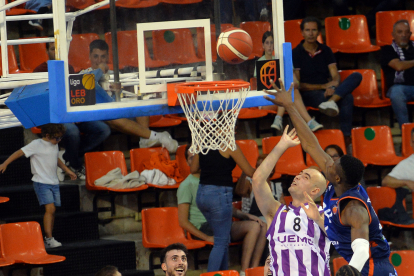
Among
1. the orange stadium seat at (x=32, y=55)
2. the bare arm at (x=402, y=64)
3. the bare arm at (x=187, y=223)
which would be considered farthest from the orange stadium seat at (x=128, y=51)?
the bare arm at (x=402, y=64)

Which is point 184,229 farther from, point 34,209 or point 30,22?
point 30,22

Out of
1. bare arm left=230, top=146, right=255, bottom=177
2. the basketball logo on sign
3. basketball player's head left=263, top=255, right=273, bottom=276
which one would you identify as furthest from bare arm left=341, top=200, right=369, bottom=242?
bare arm left=230, top=146, right=255, bottom=177

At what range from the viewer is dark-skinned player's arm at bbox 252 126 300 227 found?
406 cm

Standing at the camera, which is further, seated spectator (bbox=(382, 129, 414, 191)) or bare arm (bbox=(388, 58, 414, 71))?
bare arm (bbox=(388, 58, 414, 71))

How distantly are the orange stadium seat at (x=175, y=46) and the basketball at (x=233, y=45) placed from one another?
17cm

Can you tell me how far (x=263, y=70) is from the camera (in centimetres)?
414

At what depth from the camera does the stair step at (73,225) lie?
5984 millimetres

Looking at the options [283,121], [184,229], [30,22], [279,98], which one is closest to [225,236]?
[184,229]

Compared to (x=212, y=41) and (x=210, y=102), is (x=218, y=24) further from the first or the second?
(x=210, y=102)

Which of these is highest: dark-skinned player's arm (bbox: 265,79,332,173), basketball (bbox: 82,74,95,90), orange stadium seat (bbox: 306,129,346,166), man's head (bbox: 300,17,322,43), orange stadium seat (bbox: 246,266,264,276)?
man's head (bbox: 300,17,322,43)

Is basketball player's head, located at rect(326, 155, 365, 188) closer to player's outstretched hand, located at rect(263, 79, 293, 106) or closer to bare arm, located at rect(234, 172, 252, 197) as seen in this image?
player's outstretched hand, located at rect(263, 79, 293, 106)

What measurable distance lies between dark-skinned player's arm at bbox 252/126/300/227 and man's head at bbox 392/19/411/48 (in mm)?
3744

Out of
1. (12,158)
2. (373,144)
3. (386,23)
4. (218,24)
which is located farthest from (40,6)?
(386,23)

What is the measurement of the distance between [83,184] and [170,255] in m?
1.92
